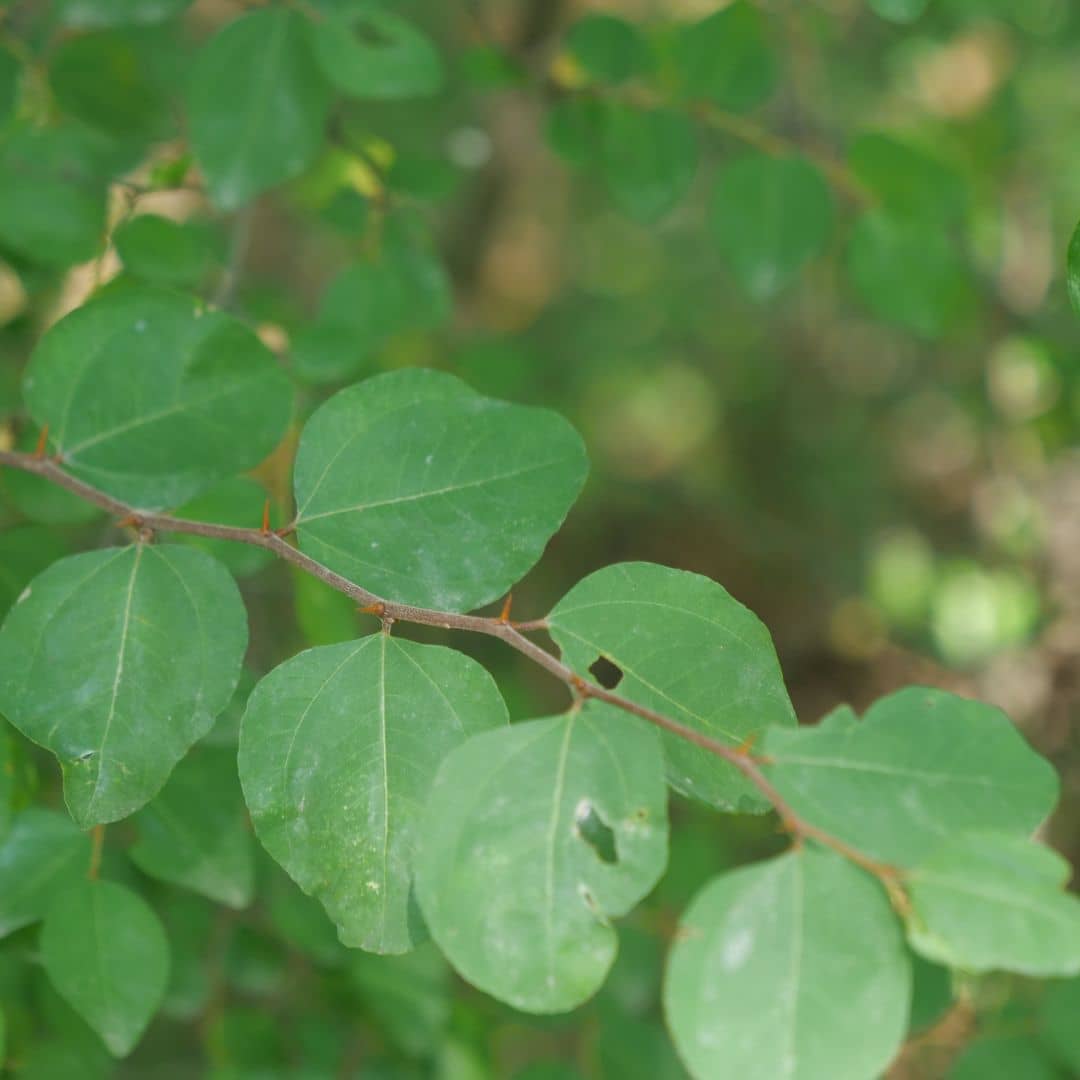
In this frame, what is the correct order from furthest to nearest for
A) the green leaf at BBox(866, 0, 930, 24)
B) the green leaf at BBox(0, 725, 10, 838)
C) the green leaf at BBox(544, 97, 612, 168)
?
the green leaf at BBox(544, 97, 612, 168), the green leaf at BBox(866, 0, 930, 24), the green leaf at BBox(0, 725, 10, 838)

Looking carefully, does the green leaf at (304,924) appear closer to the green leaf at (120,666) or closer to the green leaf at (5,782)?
the green leaf at (5,782)

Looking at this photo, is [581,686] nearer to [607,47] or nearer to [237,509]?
[237,509]

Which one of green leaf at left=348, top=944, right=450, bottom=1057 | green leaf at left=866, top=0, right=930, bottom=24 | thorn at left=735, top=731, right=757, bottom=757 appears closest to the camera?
thorn at left=735, top=731, right=757, bottom=757

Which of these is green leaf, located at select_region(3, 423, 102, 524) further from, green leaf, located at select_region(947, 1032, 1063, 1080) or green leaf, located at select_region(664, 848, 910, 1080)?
green leaf, located at select_region(947, 1032, 1063, 1080)

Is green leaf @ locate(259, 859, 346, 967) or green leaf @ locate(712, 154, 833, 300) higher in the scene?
green leaf @ locate(712, 154, 833, 300)

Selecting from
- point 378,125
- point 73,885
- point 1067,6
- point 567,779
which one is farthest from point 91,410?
point 378,125

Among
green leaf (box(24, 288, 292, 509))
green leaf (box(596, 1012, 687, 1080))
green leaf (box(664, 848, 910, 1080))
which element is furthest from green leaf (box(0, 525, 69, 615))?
green leaf (box(596, 1012, 687, 1080))
